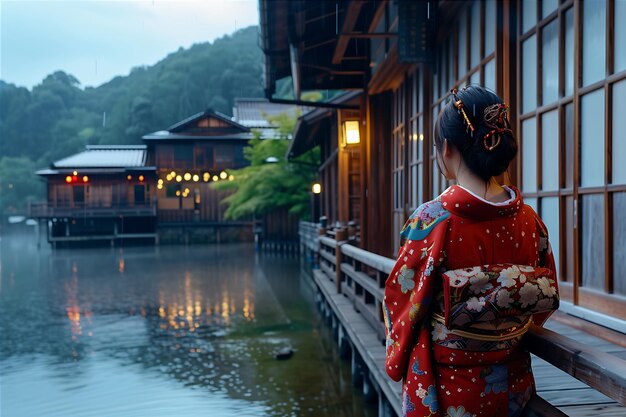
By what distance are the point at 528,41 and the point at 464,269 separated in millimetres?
3870

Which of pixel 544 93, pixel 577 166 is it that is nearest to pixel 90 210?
pixel 544 93

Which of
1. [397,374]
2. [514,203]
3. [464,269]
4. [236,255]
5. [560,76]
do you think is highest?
[560,76]

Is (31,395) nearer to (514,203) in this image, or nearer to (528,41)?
(528,41)

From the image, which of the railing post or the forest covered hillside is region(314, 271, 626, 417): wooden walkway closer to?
the railing post

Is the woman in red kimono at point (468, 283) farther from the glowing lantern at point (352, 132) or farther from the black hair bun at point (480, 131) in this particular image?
the glowing lantern at point (352, 132)

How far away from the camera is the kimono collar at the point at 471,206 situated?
1.99 meters

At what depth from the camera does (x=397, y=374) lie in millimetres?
2119

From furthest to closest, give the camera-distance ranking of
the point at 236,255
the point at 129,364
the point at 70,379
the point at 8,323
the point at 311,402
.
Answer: the point at 236,255 → the point at 8,323 → the point at 129,364 → the point at 70,379 → the point at 311,402

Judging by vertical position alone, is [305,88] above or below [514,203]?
above

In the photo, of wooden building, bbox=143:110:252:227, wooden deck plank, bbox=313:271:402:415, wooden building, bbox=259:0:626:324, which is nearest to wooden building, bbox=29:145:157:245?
wooden building, bbox=143:110:252:227

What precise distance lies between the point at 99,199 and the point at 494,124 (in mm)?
39124

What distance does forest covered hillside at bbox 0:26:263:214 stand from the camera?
6044cm

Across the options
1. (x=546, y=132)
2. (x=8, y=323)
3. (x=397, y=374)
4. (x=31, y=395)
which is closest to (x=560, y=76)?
(x=546, y=132)

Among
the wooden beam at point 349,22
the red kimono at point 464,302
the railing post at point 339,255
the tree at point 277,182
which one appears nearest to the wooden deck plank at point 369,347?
the railing post at point 339,255
